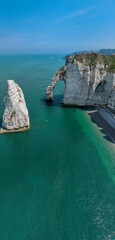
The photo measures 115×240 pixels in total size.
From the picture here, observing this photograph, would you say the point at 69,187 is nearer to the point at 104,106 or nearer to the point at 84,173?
the point at 84,173

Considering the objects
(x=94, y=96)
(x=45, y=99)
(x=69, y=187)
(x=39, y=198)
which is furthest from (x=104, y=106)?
(x=39, y=198)

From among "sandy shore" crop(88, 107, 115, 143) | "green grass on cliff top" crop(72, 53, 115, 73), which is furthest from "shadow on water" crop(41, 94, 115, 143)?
"green grass on cliff top" crop(72, 53, 115, 73)

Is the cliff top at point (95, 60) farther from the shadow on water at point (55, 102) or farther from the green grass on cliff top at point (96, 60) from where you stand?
the shadow on water at point (55, 102)

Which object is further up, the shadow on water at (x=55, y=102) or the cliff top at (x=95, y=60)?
the cliff top at (x=95, y=60)

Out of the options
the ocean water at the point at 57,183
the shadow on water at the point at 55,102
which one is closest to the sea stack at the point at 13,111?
the ocean water at the point at 57,183

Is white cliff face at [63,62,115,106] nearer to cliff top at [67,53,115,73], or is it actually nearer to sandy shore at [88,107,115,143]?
cliff top at [67,53,115,73]

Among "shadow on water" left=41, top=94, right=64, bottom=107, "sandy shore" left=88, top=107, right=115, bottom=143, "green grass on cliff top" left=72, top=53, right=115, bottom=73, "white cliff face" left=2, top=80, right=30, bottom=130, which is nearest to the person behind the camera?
"white cliff face" left=2, top=80, right=30, bottom=130

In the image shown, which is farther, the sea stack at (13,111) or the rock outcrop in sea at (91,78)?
the rock outcrop in sea at (91,78)
